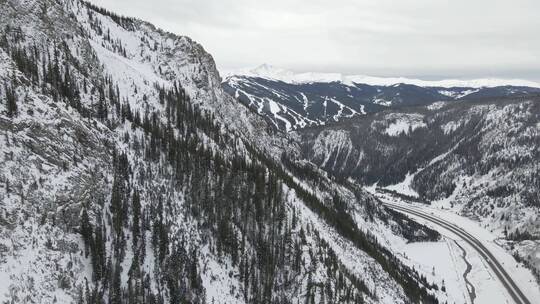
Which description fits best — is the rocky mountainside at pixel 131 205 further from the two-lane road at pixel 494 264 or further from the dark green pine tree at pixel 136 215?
the two-lane road at pixel 494 264

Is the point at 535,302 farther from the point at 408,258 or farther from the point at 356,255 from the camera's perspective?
the point at 356,255

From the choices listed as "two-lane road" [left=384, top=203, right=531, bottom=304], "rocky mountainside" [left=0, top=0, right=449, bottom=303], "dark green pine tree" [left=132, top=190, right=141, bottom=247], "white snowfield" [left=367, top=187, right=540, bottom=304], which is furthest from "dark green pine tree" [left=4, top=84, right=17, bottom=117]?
"two-lane road" [left=384, top=203, right=531, bottom=304]

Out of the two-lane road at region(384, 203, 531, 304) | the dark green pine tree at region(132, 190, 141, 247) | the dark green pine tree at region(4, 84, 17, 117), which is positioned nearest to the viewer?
the dark green pine tree at region(4, 84, 17, 117)

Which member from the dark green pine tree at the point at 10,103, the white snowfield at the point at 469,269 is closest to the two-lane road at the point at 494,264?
the white snowfield at the point at 469,269

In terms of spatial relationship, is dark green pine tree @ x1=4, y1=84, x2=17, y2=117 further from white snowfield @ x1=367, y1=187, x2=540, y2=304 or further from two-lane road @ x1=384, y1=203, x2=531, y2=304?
two-lane road @ x1=384, y1=203, x2=531, y2=304

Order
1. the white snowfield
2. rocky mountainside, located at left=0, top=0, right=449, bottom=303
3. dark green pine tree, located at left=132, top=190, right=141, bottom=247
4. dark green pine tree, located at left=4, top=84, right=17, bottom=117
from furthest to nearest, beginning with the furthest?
the white snowfield, dark green pine tree, located at left=132, top=190, right=141, bottom=247, dark green pine tree, located at left=4, top=84, right=17, bottom=117, rocky mountainside, located at left=0, top=0, right=449, bottom=303

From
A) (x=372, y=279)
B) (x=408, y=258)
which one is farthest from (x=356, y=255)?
(x=408, y=258)
